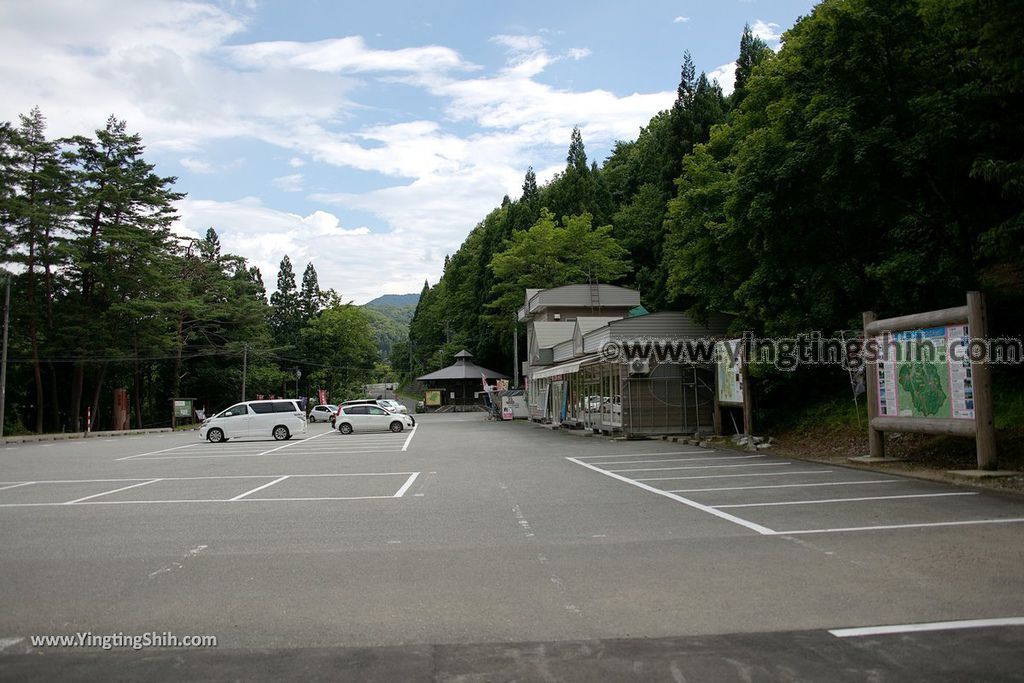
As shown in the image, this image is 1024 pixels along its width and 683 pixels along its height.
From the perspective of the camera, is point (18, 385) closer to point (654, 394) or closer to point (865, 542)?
point (654, 394)

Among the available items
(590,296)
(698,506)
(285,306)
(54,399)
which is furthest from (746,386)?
(285,306)

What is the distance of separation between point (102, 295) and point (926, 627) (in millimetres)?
52814

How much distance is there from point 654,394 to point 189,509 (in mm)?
17384

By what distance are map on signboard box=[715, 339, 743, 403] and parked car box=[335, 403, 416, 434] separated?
18256 millimetres

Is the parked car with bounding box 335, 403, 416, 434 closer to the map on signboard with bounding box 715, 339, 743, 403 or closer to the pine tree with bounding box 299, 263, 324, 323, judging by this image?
the map on signboard with bounding box 715, 339, 743, 403

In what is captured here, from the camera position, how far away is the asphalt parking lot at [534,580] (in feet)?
14.5

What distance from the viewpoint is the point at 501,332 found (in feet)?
229

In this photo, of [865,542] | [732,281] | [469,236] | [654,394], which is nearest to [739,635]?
[865,542]

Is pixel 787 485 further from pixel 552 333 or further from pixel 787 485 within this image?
pixel 552 333

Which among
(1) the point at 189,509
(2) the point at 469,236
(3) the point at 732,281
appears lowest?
(1) the point at 189,509

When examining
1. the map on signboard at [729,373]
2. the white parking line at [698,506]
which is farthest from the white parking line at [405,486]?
the map on signboard at [729,373]

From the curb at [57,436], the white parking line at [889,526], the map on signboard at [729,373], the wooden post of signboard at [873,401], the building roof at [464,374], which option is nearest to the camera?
the white parking line at [889,526]

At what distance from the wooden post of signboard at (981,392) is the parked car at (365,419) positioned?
28022 millimetres

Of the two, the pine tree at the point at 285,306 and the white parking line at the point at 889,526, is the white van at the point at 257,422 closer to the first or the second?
the white parking line at the point at 889,526
